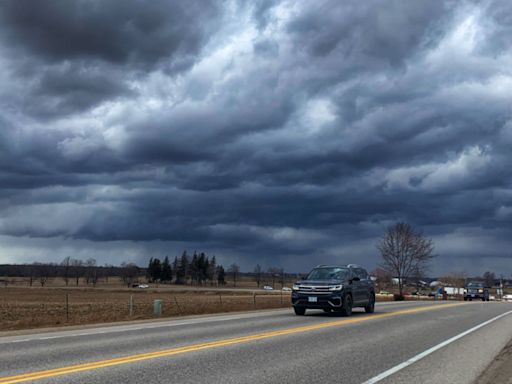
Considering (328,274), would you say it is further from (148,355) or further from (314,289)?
(148,355)

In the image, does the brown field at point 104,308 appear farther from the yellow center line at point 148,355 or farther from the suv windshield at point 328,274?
the yellow center line at point 148,355

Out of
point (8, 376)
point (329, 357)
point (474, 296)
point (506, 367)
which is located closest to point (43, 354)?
point (8, 376)

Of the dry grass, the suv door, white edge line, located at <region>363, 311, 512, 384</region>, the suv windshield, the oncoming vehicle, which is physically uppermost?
the suv windshield

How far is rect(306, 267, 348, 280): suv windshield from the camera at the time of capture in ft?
68.7

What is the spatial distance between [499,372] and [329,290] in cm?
1088

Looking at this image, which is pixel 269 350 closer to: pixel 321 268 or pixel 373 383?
pixel 373 383

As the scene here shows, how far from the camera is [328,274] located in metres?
21.2

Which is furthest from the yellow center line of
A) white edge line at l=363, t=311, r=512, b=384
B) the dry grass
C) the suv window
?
the dry grass

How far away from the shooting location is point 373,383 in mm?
8172

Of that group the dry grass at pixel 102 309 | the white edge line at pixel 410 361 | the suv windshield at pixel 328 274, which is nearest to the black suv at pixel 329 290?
the suv windshield at pixel 328 274

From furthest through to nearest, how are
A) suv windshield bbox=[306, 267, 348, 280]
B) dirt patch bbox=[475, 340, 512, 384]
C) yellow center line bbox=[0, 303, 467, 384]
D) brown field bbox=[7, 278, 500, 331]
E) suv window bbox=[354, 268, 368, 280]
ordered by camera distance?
1. brown field bbox=[7, 278, 500, 331]
2. suv window bbox=[354, 268, 368, 280]
3. suv windshield bbox=[306, 267, 348, 280]
4. dirt patch bbox=[475, 340, 512, 384]
5. yellow center line bbox=[0, 303, 467, 384]

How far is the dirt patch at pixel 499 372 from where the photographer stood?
335 inches

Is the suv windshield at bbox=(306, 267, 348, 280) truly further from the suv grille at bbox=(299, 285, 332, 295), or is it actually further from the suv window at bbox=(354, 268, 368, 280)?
the suv window at bbox=(354, 268, 368, 280)

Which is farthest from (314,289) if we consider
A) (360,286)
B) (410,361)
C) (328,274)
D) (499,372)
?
(499,372)
